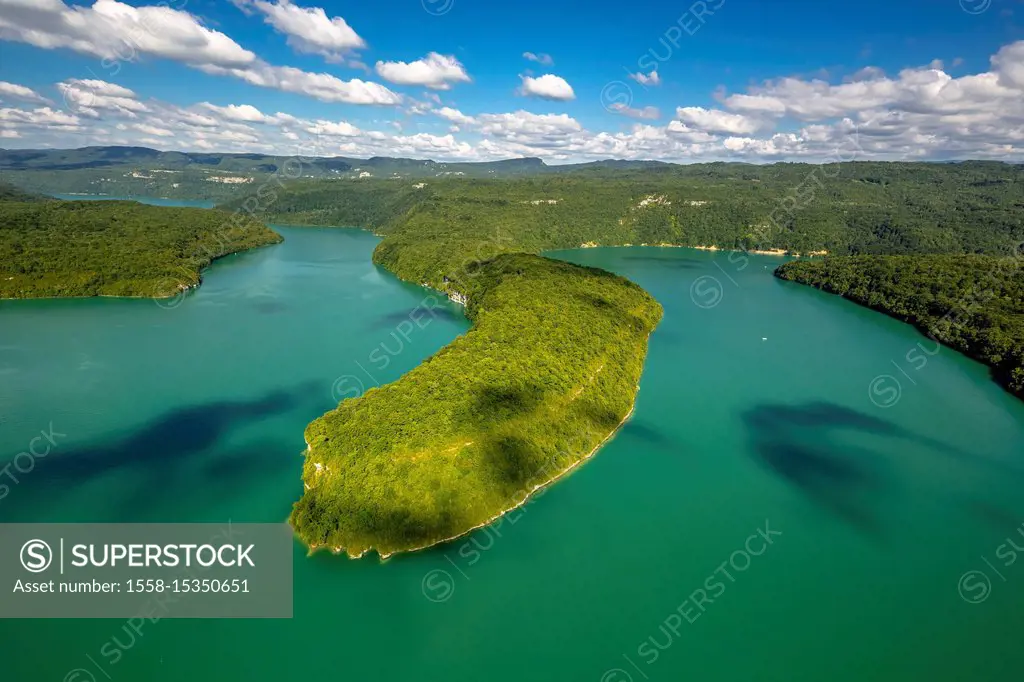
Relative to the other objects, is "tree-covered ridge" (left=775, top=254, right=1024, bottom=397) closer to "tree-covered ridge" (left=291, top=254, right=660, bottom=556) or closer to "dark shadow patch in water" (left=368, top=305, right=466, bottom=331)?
"tree-covered ridge" (left=291, top=254, right=660, bottom=556)

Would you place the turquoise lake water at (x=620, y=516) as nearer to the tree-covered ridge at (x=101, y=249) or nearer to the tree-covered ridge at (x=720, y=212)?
the tree-covered ridge at (x=101, y=249)

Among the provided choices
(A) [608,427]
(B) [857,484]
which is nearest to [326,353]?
(A) [608,427]

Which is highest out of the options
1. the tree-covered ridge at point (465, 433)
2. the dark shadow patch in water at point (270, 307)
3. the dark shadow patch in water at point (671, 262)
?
the tree-covered ridge at point (465, 433)

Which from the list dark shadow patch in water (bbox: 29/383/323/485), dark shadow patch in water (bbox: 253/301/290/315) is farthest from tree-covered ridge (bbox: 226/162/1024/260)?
dark shadow patch in water (bbox: 29/383/323/485)

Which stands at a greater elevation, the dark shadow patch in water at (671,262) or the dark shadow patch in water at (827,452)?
the dark shadow patch in water at (827,452)

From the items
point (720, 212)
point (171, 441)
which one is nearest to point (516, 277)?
point (171, 441)

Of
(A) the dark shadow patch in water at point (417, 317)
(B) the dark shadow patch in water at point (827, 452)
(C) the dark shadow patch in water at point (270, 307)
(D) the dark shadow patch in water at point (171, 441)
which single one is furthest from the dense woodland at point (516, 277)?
(C) the dark shadow patch in water at point (270, 307)
